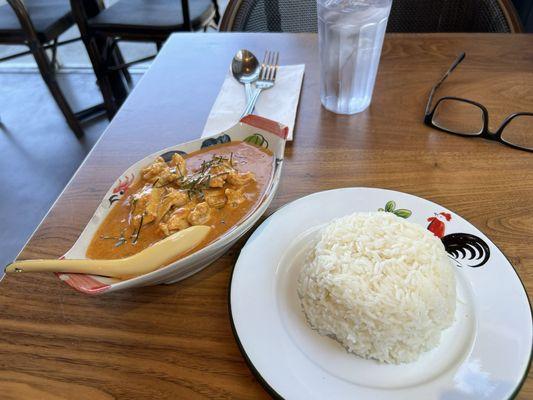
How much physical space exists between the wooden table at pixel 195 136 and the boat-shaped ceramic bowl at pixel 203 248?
83 millimetres

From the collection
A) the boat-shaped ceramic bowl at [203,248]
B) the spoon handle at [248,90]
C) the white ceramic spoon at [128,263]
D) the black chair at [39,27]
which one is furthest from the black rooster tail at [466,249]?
the black chair at [39,27]

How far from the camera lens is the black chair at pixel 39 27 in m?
2.45

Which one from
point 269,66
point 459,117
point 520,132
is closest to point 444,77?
point 459,117

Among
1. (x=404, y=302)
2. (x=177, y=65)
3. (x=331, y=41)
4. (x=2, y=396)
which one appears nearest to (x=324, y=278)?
(x=404, y=302)

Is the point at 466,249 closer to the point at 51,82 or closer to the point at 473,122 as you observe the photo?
the point at 473,122

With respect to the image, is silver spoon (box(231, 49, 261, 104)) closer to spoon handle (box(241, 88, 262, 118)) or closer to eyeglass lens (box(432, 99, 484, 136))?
spoon handle (box(241, 88, 262, 118))

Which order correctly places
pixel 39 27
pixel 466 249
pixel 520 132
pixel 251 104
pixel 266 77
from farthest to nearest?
pixel 39 27 → pixel 266 77 → pixel 251 104 → pixel 520 132 → pixel 466 249

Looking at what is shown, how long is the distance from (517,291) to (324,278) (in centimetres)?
31

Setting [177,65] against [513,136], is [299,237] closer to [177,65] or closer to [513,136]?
[513,136]

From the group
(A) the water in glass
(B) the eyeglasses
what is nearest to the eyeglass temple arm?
(B) the eyeglasses

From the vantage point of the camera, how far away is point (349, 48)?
1046mm

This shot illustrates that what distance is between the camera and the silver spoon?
1.27 meters

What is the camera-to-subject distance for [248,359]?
0.58 metres

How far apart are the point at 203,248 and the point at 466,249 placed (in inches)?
18.9
